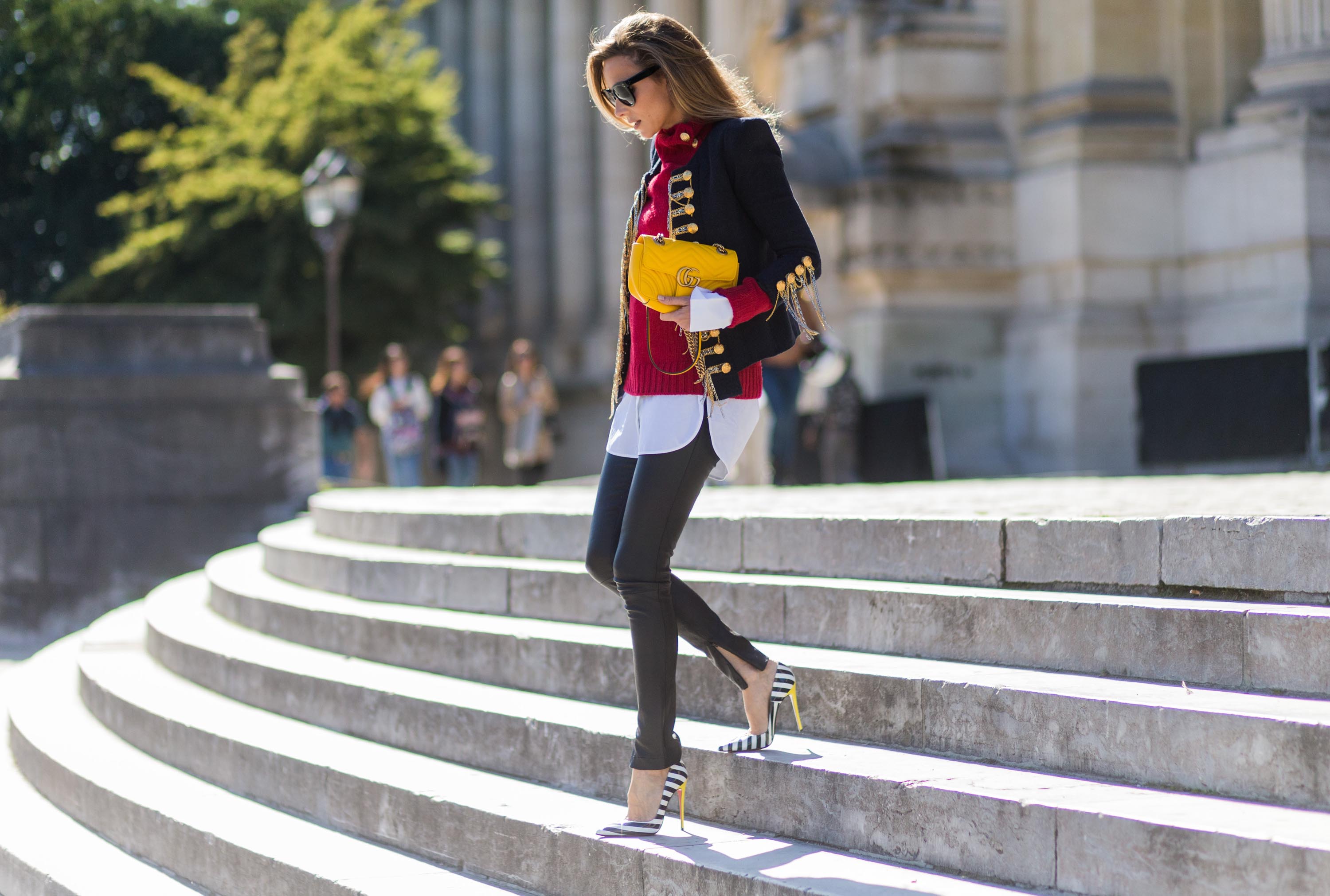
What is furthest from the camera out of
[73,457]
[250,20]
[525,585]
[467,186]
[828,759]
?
[250,20]

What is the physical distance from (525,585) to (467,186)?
26.3m

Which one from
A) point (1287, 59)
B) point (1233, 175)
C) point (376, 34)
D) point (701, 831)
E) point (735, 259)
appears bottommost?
point (701, 831)

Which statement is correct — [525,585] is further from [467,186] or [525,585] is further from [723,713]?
[467,186]

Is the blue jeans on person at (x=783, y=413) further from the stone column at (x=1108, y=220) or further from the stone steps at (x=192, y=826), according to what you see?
the stone steps at (x=192, y=826)

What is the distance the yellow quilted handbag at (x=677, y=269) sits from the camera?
378 centimetres

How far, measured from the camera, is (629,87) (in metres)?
3.89

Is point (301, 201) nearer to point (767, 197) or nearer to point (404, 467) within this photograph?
point (404, 467)

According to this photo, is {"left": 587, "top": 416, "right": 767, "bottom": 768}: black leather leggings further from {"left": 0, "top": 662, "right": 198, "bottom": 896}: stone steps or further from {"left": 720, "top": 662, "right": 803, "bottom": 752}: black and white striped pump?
{"left": 0, "top": 662, "right": 198, "bottom": 896}: stone steps

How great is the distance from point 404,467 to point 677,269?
12.0 metres

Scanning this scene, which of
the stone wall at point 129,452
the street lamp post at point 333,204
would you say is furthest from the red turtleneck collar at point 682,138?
the street lamp post at point 333,204

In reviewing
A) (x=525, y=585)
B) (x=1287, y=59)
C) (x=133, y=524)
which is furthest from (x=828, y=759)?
(x=1287, y=59)

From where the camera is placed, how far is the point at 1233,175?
38.7ft

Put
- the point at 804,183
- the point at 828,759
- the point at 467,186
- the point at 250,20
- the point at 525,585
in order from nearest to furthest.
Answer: the point at 828,759 → the point at 525,585 → the point at 804,183 → the point at 467,186 → the point at 250,20

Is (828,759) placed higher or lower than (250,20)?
lower
